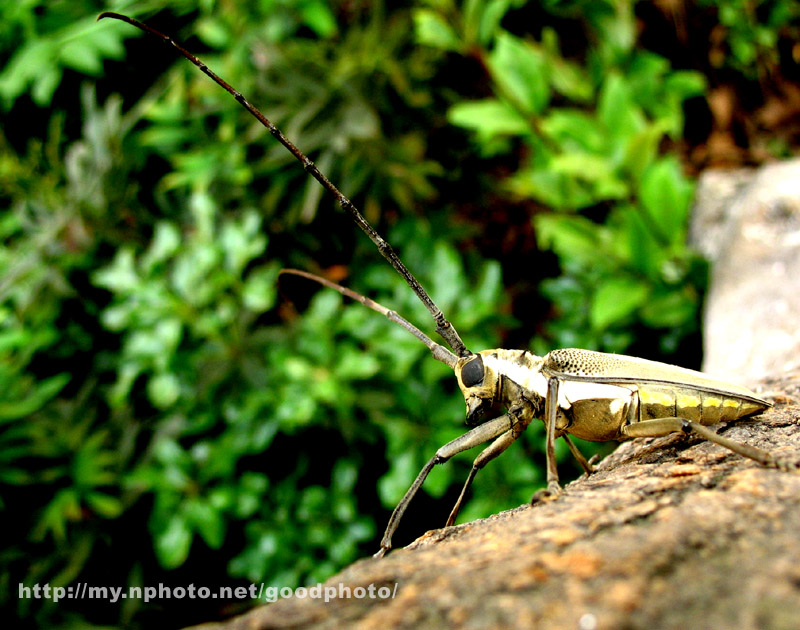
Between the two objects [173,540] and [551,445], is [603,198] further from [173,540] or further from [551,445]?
[173,540]

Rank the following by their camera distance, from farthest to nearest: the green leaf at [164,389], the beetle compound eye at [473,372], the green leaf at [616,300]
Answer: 1. the green leaf at [164,389]
2. the green leaf at [616,300]
3. the beetle compound eye at [473,372]

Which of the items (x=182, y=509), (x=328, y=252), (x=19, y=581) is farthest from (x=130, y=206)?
(x=19, y=581)

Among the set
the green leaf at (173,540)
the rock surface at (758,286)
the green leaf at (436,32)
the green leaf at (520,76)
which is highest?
the green leaf at (436,32)

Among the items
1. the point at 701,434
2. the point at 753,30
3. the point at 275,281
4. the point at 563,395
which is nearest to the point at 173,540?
the point at 275,281

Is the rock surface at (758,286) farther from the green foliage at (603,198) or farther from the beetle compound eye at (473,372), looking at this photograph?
the beetle compound eye at (473,372)

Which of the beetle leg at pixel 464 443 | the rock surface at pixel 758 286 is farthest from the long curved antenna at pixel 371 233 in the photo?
the rock surface at pixel 758 286
